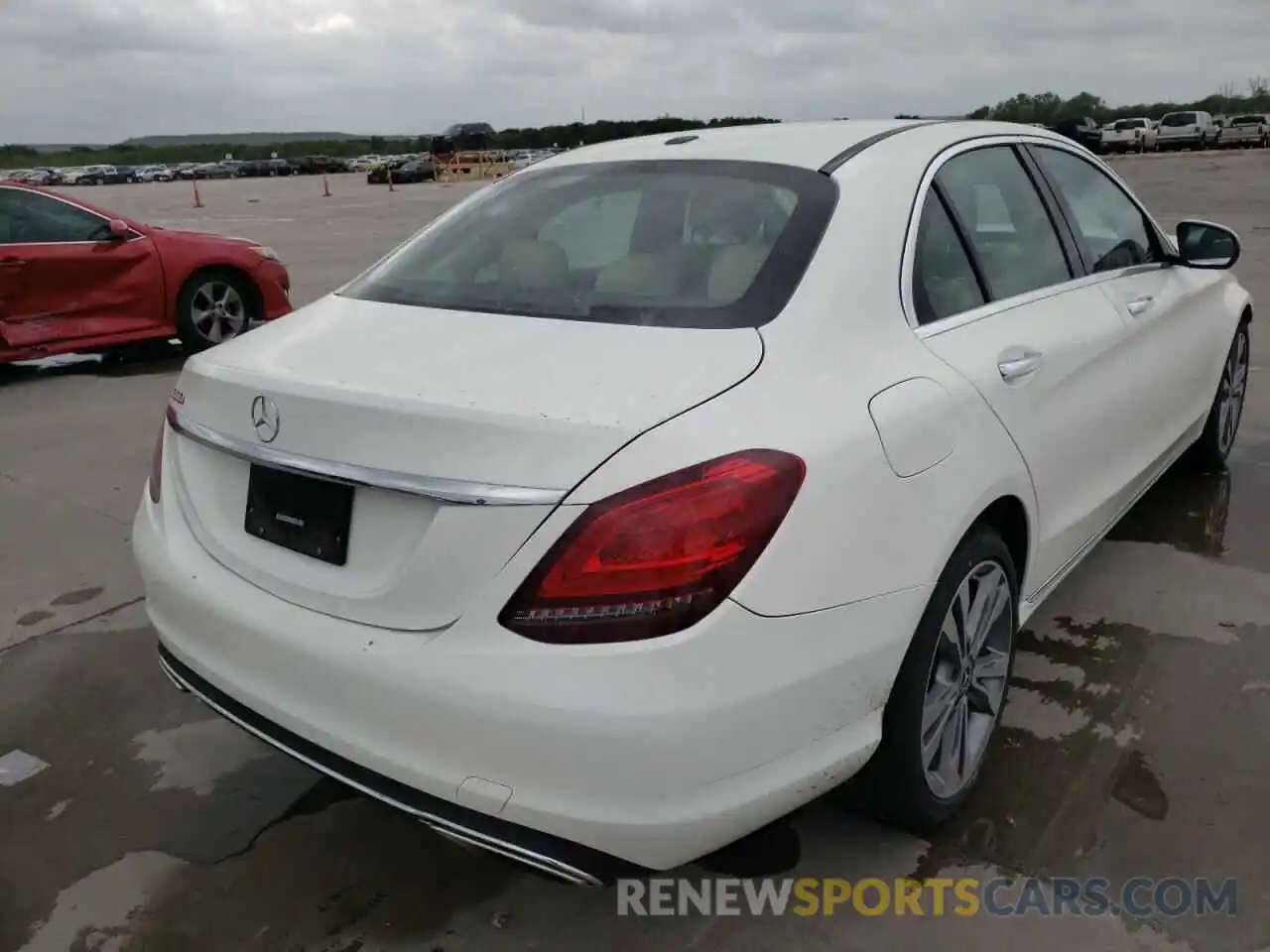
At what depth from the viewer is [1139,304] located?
11.5ft

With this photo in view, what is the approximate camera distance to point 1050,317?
2939 mm

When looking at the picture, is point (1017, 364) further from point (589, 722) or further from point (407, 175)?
point (407, 175)

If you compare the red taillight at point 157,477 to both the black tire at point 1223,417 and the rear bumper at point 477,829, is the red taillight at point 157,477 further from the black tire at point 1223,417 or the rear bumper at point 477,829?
the black tire at point 1223,417

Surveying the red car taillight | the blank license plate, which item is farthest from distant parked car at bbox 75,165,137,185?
the red car taillight

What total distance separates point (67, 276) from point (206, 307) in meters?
1.01

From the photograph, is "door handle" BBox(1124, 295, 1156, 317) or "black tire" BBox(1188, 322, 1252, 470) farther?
"black tire" BBox(1188, 322, 1252, 470)

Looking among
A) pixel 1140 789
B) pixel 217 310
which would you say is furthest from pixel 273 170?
pixel 1140 789

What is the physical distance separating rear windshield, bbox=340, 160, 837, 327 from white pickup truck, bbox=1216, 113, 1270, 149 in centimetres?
4965

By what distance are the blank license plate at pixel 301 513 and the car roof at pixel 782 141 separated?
4.69 feet

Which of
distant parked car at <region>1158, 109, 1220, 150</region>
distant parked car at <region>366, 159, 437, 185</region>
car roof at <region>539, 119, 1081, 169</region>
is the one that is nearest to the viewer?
car roof at <region>539, 119, 1081, 169</region>

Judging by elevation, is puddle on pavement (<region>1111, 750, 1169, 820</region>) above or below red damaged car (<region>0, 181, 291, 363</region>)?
below

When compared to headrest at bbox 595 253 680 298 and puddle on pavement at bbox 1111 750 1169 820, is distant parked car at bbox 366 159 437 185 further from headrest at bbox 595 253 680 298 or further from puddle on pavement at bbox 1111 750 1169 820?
puddle on pavement at bbox 1111 750 1169 820

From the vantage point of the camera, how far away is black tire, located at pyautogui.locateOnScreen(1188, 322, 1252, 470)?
4672mm

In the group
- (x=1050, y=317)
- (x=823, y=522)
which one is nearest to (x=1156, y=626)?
(x=1050, y=317)
